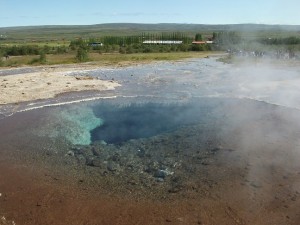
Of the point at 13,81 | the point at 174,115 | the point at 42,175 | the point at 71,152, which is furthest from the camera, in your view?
the point at 13,81

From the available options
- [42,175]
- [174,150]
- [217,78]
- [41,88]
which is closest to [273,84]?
[217,78]

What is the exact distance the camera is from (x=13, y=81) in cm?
2873

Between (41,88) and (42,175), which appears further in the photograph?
(41,88)

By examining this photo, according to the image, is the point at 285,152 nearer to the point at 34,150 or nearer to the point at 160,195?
the point at 160,195

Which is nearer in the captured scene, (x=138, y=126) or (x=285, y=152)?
(x=285, y=152)

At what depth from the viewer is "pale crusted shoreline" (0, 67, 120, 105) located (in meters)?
23.3

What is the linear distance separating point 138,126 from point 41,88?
446 inches

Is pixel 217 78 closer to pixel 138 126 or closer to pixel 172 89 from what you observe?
pixel 172 89

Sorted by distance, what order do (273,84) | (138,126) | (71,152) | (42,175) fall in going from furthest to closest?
1. (273,84)
2. (138,126)
3. (71,152)
4. (42,175)

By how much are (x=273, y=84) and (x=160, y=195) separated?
17.7 metres

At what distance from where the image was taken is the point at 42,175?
11641 millimetres

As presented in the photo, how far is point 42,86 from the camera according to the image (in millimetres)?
26609

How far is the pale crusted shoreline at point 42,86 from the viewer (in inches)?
918

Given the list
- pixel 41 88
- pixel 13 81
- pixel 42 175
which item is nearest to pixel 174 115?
pixel 42 175
